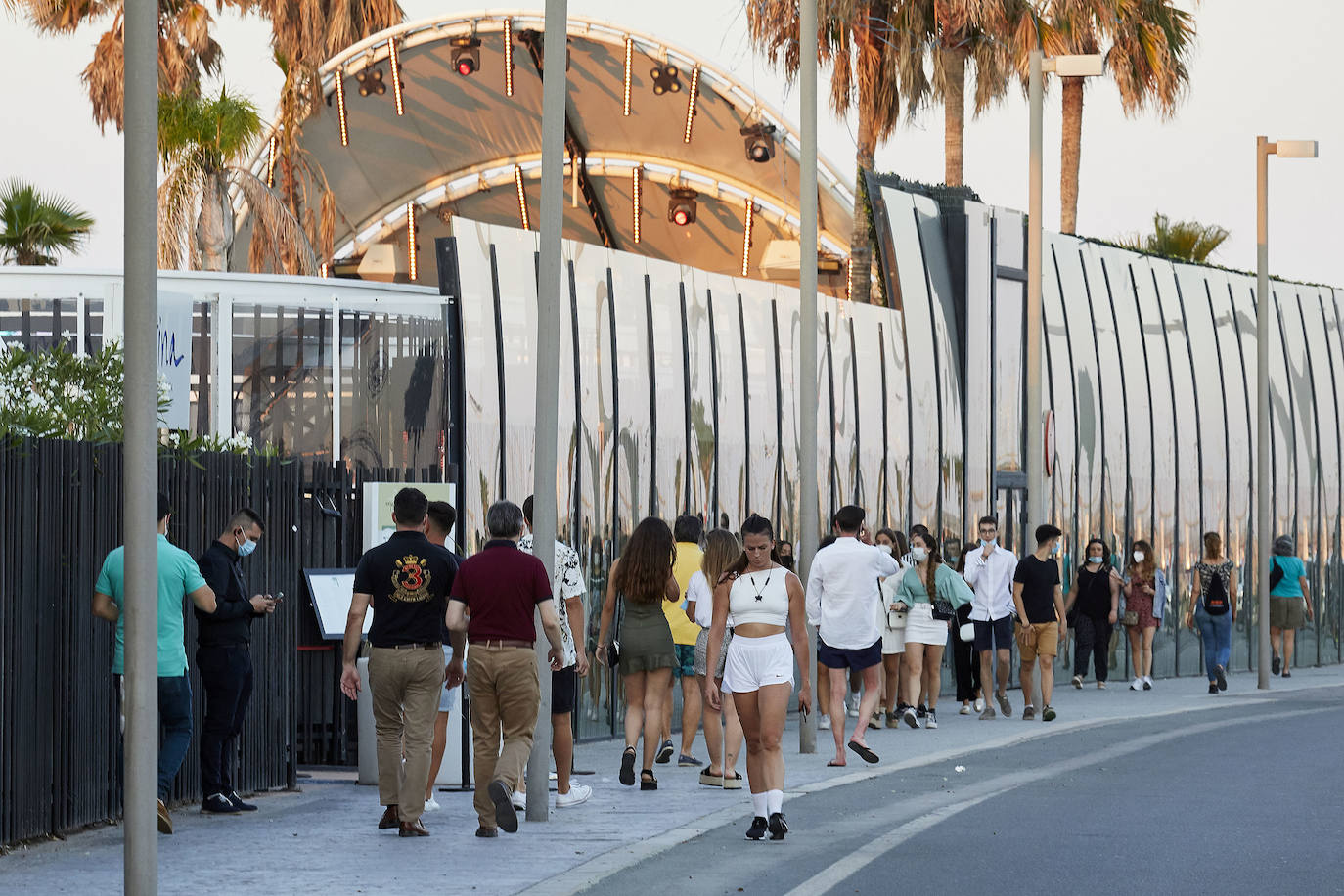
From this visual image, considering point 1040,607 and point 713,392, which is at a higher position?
point 713,392

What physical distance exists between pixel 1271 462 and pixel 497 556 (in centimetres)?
2248

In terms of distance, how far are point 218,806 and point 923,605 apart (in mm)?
8439

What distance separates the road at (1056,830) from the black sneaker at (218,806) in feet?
9.53

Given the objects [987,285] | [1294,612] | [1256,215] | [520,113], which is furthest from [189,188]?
[1294,612]

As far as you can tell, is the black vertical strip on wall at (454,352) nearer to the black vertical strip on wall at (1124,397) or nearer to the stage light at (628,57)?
the stage light at (628,57)

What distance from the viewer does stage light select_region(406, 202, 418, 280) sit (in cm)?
3544

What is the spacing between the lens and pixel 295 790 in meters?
13.3

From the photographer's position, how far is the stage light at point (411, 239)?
116 feet

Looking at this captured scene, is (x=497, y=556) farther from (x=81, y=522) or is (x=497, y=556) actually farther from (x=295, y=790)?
(x=295, y=790)

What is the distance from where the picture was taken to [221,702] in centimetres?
1172

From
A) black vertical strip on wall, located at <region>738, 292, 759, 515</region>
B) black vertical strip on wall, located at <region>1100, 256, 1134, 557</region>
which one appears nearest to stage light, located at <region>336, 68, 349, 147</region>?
black vertical strip on wall, located at <region>1100, 256, 1134, 557</region>

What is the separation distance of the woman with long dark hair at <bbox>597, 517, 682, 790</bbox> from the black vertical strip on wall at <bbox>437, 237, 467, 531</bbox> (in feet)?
12.2

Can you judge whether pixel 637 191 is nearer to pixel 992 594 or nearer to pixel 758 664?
pixel 992 594

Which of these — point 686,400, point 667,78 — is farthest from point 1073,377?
point 686,400
